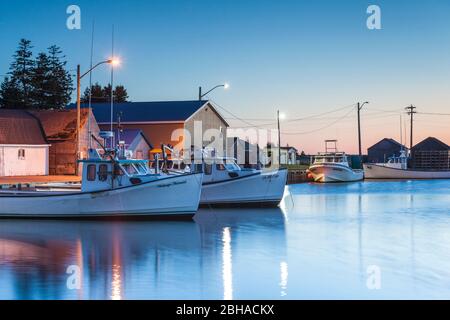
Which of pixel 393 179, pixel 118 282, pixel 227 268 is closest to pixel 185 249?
pixel 227 268

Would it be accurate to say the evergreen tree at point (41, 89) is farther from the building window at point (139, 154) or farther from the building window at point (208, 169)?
the building window at point (208, 169)

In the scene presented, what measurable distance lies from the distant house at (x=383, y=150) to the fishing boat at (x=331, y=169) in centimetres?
4715

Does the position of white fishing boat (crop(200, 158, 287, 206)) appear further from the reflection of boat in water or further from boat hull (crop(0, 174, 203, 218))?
boat hull (crop(0, 174, 203, 218))

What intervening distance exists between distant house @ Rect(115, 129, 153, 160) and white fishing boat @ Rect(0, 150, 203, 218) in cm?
2889

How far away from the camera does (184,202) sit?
28.6 metres

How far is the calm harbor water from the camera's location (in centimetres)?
1545

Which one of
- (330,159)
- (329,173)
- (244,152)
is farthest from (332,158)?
(244,152)

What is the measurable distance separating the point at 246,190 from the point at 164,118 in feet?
95.9

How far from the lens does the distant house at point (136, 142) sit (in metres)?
58.5

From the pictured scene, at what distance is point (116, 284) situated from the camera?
16.0 m

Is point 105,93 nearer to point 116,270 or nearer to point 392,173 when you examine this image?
point 392,173

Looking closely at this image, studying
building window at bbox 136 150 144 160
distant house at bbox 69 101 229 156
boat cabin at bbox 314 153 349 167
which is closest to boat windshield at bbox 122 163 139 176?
building window at bbox 136 150 144 160
